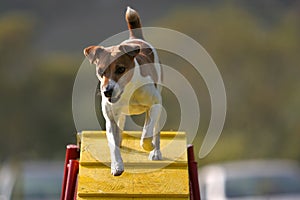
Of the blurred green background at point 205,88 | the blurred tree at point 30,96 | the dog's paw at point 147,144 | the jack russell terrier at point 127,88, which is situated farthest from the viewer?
the blurred tree at point 30,96

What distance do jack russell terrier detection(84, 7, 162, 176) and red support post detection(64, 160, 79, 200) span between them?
1.68 feet

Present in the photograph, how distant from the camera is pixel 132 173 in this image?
9156mm

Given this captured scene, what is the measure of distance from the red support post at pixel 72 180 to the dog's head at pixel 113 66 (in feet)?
3.56

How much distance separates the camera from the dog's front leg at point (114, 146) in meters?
8.98

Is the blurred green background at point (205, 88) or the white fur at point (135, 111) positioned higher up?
the blurred green background at point (205, 88)

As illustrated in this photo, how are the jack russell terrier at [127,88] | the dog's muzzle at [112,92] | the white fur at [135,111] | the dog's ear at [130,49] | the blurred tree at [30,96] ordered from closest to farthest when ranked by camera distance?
the dog's muzzle at [112,92]
the jack russell terrier at [127,88]
the dog's ear at [130,49]
the white fur at [135,111]
the blurred tree at [30,96]

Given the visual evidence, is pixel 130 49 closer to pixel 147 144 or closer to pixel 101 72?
pixel 101 72

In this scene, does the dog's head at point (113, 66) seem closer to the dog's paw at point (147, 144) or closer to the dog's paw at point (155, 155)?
the dog's paw at point (147, 144)

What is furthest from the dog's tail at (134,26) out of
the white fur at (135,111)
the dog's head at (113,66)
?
Result: the dog's head at (113,66)

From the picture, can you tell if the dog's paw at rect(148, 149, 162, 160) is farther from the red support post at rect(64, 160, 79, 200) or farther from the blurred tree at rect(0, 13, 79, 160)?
the blurred tree at rect(0, 13, 79, 160)

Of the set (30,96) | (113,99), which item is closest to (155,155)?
(113,99)

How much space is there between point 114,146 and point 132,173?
0.32 m

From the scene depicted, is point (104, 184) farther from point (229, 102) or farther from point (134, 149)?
point (229, 102)

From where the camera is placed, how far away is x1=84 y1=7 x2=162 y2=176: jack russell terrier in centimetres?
861
